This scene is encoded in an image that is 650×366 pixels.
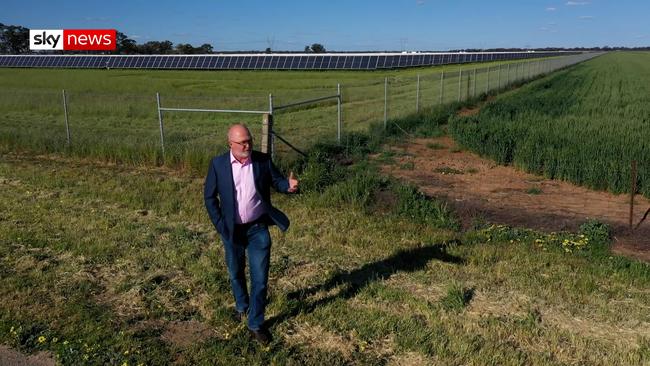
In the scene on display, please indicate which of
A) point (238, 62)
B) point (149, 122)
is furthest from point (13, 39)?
point (149, 122)

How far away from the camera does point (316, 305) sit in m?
4.92

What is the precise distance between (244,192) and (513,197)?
623 cm

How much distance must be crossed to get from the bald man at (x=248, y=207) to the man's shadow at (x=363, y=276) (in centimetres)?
48

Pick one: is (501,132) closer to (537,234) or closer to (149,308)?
(537,234)

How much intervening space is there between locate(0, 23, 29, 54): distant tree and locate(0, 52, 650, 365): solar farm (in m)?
114

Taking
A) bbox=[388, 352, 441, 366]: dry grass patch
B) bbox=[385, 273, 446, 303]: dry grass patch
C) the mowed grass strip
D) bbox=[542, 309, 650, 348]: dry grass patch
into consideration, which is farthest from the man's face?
bbox=[542, 309, 650, 348]: dry grass patch

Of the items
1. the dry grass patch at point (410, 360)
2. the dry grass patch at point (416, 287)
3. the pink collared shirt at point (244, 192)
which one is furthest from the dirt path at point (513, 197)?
the pink collared shirt at point (244, 192)

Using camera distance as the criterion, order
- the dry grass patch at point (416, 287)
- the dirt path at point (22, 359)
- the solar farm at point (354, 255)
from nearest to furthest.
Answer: the dirt path at point (22, 359), the solar farm at point (354, 255), the dry grass patch at point (416, 287)

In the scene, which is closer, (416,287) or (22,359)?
(22,359)

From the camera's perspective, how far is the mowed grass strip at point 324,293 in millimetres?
4172

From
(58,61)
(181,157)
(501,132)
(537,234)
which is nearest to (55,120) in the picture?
(181,157)

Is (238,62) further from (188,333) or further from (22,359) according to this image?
(22,359)

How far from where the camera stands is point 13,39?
366 ft

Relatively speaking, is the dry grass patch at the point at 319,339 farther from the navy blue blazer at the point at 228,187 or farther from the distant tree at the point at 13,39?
the distant tree at the point at 13,39
